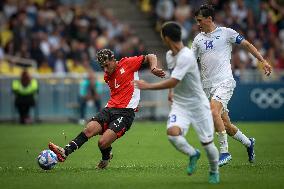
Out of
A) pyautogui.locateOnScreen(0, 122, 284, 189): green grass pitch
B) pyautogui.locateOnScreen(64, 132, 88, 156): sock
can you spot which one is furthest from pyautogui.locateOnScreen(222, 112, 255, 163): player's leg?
pyautogui.locateOnScreen(64, 132, 88, 156): sock

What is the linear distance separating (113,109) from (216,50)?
84.0 inches

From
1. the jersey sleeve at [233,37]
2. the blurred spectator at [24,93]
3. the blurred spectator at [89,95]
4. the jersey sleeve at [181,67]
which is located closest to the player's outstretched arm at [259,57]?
the jersey sleeve at [233,37]

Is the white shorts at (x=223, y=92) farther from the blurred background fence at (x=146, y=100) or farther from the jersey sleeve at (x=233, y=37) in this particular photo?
the blurred background fence at (x=146, y=100)

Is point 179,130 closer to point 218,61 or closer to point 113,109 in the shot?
point 113,109

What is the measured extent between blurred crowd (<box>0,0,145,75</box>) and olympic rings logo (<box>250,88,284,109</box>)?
451cm

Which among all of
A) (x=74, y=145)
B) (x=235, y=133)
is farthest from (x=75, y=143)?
(x=235, y=133)

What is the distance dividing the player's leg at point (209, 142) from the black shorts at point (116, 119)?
2.53m

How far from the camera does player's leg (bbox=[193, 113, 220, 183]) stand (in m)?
12.6

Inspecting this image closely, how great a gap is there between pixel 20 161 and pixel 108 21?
55.4ft

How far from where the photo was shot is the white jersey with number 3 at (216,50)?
15.5m

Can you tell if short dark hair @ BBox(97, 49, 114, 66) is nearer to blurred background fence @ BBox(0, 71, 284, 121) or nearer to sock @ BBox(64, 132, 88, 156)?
sock @ BBox(64, 132, 88, 156)

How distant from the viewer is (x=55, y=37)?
102ft

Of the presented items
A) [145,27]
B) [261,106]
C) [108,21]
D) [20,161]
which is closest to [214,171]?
[20,161]

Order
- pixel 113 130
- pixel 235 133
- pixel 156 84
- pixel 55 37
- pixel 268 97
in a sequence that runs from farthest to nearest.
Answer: pixel 55 37 < pixel 268 97 < pixel 235 133 < pixel 113 130 < pixel 156 84
